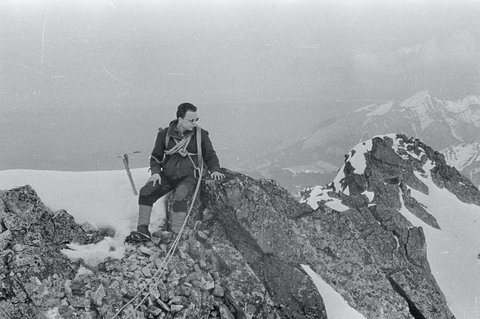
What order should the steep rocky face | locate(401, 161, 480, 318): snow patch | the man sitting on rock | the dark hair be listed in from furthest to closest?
locate(401, 161, 480, 318): snow patch → the dark hair → the man sitting on rock → the steep rocky face

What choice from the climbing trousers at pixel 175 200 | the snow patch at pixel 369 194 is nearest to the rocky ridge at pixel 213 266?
the climbing trousers at pixel 175 200

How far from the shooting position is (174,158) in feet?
34.9

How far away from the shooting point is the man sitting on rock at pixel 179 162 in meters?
10.1

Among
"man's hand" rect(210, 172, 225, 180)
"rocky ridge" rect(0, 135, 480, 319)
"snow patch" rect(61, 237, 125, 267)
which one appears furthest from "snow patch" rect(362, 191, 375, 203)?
"snow patch" rect(61, 237, 125, 267)

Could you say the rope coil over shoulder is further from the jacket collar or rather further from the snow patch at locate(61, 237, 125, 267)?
the snow patch at locate(61, 237, 125, 267)

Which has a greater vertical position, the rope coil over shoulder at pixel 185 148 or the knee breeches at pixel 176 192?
the rope coil over shoulder at pixel 185 148

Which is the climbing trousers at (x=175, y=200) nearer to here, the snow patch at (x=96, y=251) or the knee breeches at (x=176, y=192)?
the knee breeches at (x=176, y=192)

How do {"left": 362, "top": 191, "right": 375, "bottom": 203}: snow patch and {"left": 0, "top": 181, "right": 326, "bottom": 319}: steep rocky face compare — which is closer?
{"left": 0, "top": 181, "right": 326, "bottom": 319}: steep rocky face

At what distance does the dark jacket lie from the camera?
10.6 metres

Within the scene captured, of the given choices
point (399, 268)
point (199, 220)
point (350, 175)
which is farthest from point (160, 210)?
point (350, 175)

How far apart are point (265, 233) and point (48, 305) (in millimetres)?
5316

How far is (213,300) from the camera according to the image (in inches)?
359

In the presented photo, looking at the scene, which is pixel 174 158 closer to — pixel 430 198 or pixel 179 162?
pixel 179 162

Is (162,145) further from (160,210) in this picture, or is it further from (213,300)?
(213,300)
